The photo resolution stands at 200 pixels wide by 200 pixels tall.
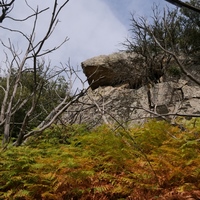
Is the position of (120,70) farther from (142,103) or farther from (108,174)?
→ (108,174)

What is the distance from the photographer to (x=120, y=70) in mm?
15875

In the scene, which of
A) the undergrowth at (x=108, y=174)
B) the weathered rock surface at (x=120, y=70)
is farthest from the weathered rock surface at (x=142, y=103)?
the undergrowth at (x=108, y=174)

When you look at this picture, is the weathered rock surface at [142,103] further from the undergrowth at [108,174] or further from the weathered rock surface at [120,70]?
the undergrowth at [108,174]

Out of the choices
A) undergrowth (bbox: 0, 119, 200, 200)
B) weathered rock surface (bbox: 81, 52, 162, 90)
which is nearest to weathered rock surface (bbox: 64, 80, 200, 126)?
weathered rock surface (bbox: 81, 52, 162, 90)

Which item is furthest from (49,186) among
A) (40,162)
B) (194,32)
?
(194,32)

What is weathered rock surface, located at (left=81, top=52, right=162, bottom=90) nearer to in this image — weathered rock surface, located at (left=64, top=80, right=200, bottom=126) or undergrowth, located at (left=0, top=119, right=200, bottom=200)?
weathered rock surface, located at (left=64, top=80, right=200, bottom=126)

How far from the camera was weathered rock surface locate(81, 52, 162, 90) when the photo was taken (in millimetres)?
14156

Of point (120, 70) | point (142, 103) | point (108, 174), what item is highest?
point (120, 70)

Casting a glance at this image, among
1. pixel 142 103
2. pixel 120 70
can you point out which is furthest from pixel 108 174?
pixel 120 70

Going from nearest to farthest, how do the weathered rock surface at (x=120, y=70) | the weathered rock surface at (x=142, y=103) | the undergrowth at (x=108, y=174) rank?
the undergrowth at (x=108, y=174)
the weathered rock surface at (x=142, y=103)
the weathered rock surface at (x=120, y=70)

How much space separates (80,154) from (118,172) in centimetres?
58

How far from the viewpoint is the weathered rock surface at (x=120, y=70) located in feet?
46.4

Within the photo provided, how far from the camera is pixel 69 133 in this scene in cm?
679

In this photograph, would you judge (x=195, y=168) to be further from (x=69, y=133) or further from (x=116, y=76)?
(x=116, y=76)
